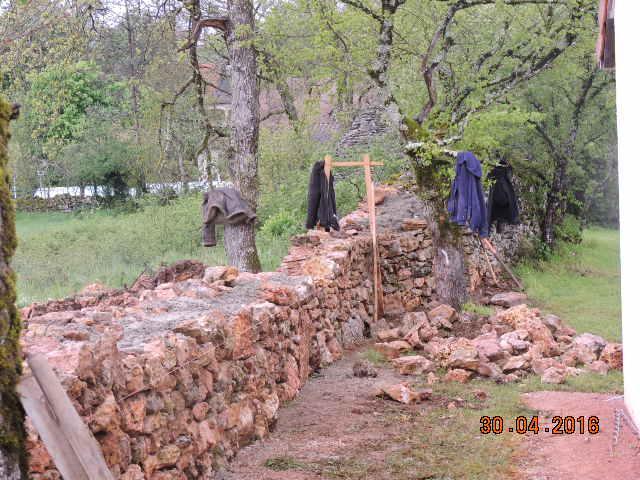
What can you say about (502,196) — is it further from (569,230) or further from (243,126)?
(569,230)

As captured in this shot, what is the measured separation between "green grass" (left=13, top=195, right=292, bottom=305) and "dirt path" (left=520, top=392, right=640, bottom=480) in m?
7.29

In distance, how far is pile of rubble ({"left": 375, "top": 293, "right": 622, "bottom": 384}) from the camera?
8.37 m

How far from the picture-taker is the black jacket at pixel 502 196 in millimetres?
13359

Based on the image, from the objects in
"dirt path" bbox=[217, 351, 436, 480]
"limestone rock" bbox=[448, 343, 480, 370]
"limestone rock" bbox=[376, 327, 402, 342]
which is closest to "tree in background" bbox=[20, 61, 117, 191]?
"limestone rock" bbox=[376, 327, 402, 342]

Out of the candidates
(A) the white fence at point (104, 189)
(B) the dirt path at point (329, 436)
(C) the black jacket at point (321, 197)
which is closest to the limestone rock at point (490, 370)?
(B) the dirt path at point (329, 436)

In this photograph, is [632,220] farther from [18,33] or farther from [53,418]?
[18,33]

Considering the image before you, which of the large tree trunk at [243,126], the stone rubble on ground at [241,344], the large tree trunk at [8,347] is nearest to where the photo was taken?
the large tree trunk at [8,347]

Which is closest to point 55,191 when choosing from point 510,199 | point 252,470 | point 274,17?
point 274,17

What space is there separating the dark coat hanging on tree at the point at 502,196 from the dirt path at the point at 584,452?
6.80 m

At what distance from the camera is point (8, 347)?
3.24 meters

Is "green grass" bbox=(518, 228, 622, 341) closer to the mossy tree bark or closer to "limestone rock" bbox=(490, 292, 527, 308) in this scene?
"limestone rock" bbox=(490, 292, 527, 308)

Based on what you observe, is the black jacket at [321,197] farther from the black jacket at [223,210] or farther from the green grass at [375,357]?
the green grass at [375,357]

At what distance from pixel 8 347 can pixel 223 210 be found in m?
7.78

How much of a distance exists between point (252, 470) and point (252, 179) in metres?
7.42
